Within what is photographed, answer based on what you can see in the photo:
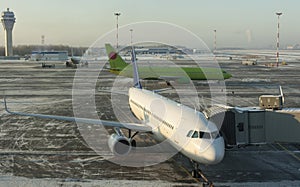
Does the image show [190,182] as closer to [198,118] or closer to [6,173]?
[198,118]

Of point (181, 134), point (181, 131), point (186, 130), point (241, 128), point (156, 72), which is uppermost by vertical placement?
point (156, 72)

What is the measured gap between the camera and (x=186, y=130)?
18.0m

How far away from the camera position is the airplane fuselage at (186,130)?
16672 mm

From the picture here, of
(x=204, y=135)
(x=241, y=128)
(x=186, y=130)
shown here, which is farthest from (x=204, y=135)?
(x=241, y=128)

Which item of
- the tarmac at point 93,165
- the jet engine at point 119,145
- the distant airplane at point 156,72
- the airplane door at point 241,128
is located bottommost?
the tarmac at point 93,165

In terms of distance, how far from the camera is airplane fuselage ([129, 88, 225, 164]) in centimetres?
1667

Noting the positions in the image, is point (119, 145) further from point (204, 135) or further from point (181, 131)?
point (204, 135)

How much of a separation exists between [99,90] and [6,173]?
38.7 meters

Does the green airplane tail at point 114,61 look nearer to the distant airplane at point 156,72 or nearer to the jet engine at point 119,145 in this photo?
the distant airplane at point 156,72

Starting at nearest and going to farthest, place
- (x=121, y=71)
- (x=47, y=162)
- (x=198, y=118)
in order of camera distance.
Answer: (x=198, y=118) < (x=47, y=162) < (x=121, y=71)

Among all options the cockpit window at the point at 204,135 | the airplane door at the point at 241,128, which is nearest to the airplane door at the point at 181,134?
the cockpit window at the point at 204,135

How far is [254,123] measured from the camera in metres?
21.7

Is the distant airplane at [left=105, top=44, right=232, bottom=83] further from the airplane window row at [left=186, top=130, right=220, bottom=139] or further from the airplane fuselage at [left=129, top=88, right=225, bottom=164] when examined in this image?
the airplane window row at [left=186, top=130, right=220, bottom=139]

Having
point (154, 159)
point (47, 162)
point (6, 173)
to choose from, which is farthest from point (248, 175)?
point (6, 173)
